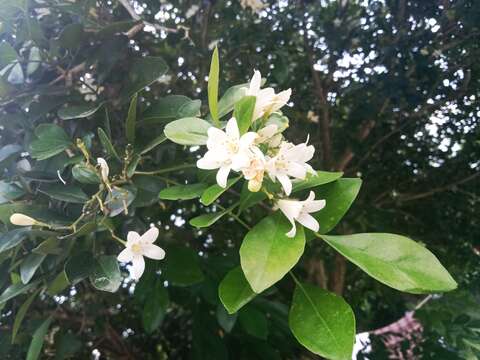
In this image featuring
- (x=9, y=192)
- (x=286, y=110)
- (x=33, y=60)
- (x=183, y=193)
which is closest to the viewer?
(x=183, y=193)

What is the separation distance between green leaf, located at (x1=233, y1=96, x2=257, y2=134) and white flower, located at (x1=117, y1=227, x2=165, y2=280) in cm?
21

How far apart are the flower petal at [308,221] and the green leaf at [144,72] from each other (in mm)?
341

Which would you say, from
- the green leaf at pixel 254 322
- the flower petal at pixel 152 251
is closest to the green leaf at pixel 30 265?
the flower petal at pixel 152 251

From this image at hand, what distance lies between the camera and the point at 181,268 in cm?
89

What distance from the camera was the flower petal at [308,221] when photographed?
1.95ft

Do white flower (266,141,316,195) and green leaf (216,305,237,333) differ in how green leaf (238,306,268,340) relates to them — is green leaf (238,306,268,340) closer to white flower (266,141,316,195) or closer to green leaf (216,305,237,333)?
green leaf (216,305,237,333)

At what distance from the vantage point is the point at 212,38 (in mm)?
1193

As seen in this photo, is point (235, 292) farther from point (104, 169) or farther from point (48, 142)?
point (48, 142)

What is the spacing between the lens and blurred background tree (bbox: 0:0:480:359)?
877 millimetres

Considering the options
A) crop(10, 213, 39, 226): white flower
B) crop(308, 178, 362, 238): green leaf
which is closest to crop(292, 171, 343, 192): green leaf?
crop(308, 178, 362, 238): green leaf

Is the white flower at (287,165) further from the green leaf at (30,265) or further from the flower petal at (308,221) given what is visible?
the green leaf at (30,265)

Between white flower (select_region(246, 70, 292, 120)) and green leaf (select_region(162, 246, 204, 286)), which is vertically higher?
white flower (select_region(246, 70, 292, 120))

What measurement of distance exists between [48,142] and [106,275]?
0.72ft

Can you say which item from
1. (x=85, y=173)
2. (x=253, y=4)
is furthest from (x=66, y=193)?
(x=253, y=4)
